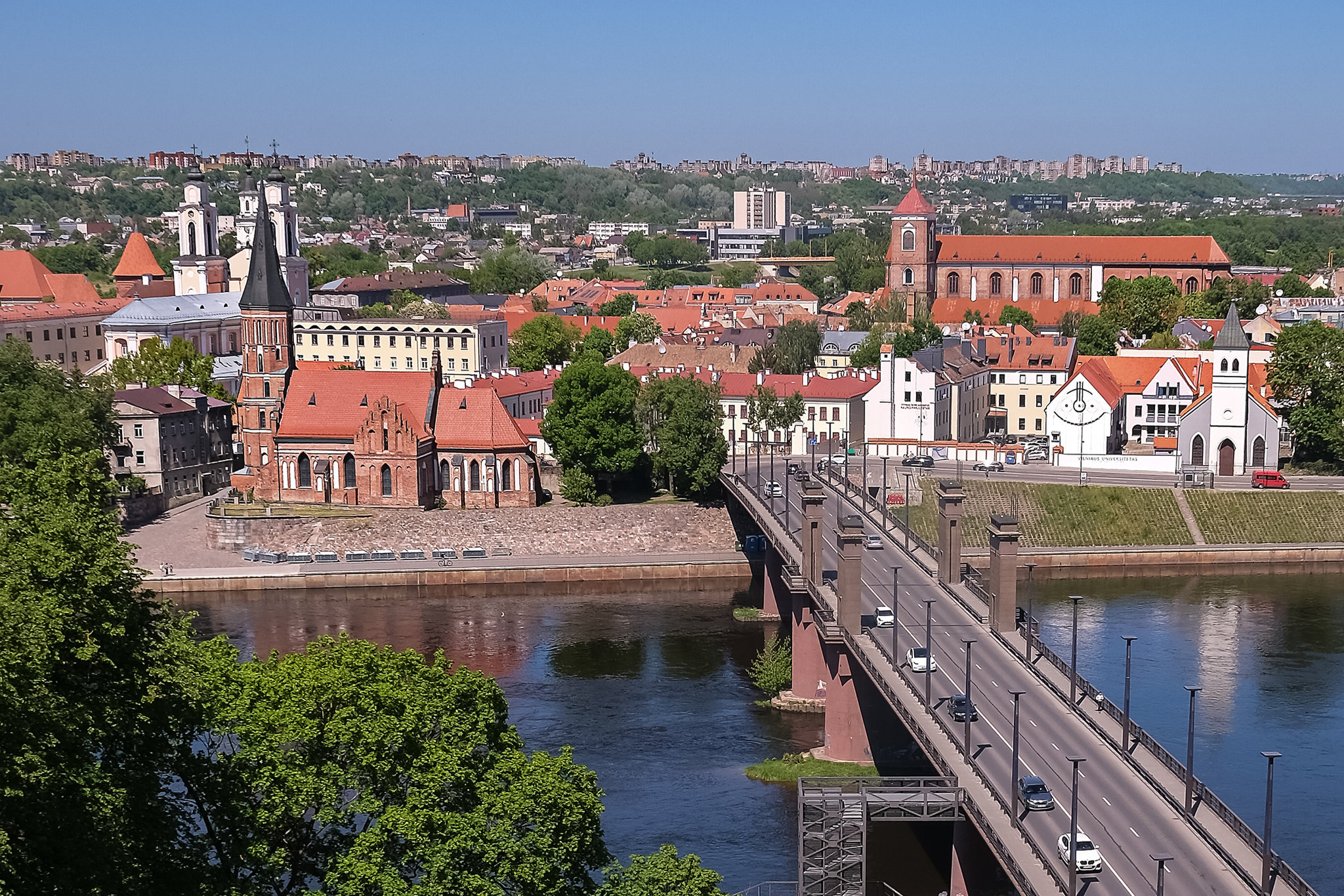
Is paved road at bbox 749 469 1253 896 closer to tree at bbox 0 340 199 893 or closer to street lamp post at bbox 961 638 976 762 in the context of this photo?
street lamp post at bbox 961 638 976 762

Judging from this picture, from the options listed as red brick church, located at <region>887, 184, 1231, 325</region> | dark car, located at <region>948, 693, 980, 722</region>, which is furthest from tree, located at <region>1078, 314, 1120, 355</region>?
dark car, located at <region>948, 693, 980, 722</region>

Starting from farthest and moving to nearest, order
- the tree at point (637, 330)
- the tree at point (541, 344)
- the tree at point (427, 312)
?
the tree at point (637, 330)
the tree at point (427, 312)
the tree at point (541, 344)

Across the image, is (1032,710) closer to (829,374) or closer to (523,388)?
(523,388)

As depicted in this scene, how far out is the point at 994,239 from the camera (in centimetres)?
12700

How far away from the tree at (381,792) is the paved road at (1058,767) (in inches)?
283

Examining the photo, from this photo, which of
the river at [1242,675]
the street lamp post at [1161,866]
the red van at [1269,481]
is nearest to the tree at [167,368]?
the river at [1242,675]

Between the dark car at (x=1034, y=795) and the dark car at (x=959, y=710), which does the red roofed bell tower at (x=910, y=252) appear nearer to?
the dark car at (x=959, y=710)

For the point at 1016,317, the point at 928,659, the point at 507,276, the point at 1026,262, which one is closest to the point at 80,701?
the point at 928,659

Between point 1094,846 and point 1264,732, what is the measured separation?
16.8 m

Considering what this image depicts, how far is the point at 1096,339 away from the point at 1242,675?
47.9 meters

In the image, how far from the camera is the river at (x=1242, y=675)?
35094mm

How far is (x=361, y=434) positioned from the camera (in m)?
64.8

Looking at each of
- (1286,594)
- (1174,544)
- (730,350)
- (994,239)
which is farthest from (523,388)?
(994,239)

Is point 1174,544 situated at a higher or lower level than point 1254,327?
lower
